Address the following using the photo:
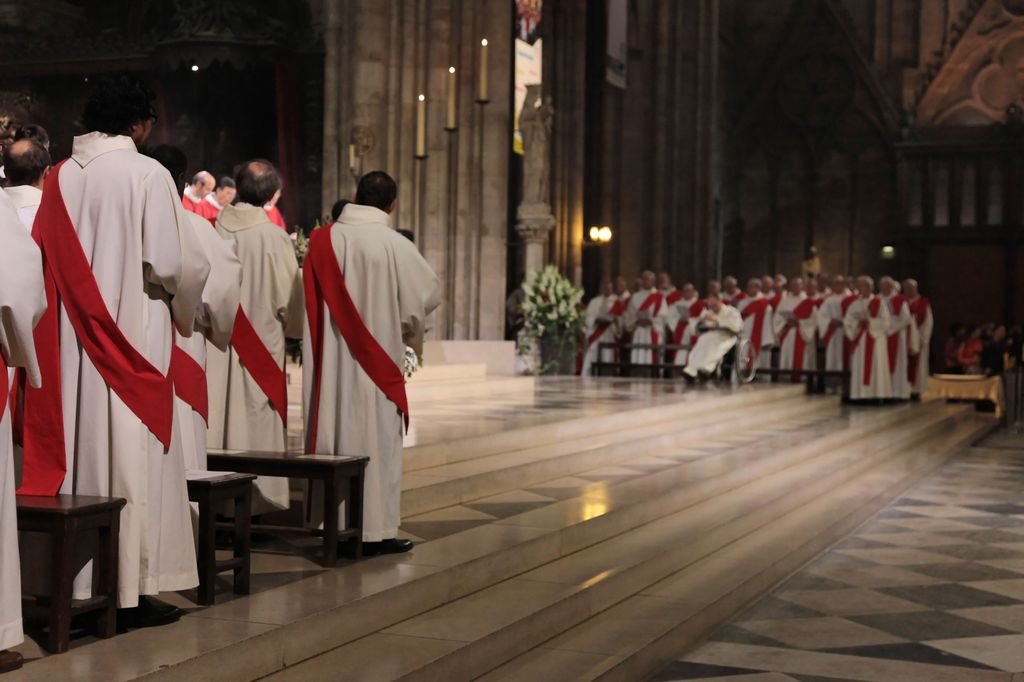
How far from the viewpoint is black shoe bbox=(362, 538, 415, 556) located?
5820mm

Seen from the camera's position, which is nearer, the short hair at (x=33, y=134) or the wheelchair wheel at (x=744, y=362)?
the short hair at (x=33, y=134)

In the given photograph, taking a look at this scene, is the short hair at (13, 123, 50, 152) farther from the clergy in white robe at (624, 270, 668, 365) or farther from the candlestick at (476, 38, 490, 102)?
the clergy in white robe at (624, 270, 668, 365)

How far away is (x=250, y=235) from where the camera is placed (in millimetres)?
6246

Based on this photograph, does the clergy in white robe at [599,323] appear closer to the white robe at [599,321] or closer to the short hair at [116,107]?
the white robe at [599,321]

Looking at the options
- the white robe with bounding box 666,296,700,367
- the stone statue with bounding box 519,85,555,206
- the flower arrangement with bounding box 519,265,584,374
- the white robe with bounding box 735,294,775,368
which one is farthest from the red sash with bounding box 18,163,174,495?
the white robe with bounding box 666,296,700,367

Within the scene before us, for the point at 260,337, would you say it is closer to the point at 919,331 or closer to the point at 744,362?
the point at 744,362

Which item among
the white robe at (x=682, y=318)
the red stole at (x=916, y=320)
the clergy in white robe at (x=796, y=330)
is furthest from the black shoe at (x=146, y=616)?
the red stole at (x=916, y=320)

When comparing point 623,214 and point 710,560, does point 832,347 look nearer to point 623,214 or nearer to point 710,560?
point 623,214

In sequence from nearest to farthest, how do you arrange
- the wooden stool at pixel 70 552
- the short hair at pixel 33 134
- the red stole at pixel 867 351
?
the wooden stool at pixel 70 552
the short hair at pixel 33 134
the red stole at pixel 867 351

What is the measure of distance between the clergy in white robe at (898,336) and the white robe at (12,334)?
51.3ft

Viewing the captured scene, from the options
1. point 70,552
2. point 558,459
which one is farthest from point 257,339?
point 558,459

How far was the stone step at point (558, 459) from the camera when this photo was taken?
7.43 meters

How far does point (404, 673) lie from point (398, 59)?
1160 cm

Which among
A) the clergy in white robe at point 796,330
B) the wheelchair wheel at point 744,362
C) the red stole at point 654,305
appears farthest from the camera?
the red stole at point 654,305
